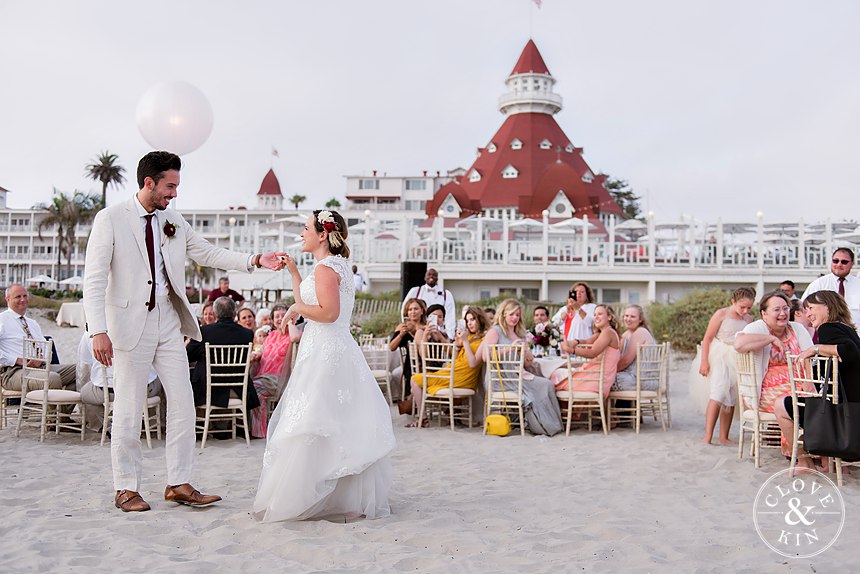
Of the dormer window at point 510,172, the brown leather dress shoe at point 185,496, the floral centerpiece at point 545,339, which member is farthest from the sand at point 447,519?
A: the dormer window at point 510,172

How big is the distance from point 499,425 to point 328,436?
3881 millimetres

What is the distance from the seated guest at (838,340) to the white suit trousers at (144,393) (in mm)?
4195

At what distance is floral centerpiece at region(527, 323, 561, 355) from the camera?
9.03m

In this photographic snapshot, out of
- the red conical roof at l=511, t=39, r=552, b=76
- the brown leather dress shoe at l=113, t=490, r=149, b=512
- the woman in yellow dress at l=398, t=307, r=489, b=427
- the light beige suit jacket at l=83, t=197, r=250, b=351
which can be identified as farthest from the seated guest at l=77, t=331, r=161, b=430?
the red conical roof at l=511, t=39, r=552, b=76

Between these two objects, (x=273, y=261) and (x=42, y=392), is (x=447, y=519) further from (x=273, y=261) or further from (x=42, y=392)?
(x=42, y=392)

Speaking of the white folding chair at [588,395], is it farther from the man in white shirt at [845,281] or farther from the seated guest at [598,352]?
the man in white shirt at [845,281]

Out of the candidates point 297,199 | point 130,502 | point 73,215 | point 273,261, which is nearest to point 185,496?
point 130,502

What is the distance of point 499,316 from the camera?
8141mm

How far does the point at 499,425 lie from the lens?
7793mm

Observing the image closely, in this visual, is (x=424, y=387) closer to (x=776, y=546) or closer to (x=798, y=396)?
(x=798, y=396)

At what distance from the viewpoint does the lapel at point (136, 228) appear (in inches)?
171

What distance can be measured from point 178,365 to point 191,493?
2.53 ft

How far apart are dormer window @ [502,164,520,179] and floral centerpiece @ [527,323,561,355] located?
27877 mm

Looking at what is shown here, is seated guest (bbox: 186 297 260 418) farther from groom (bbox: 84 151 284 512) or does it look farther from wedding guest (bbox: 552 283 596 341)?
wedding guest (bbox: 552 283 596 341)
